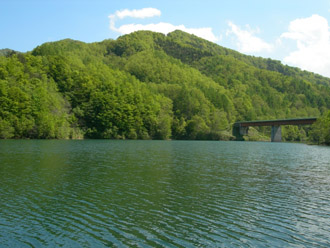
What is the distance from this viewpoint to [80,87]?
5404 inches

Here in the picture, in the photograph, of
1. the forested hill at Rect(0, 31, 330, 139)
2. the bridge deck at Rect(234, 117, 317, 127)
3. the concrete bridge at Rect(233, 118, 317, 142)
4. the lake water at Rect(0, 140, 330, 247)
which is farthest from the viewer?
the concrete bridge at Rect(233, 118, 317, 142)

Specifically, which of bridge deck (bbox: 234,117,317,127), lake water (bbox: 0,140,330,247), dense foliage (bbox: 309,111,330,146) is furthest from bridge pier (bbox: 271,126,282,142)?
lake water (bbox: 0,140,330,247)

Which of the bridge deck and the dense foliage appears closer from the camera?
the dense foliage

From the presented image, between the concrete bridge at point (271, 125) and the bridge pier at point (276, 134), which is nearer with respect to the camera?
the concrete bridge at point (271, 125)

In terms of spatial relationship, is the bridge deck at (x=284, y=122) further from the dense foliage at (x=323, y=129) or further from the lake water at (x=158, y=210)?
the lake water at (x=158, y=210)

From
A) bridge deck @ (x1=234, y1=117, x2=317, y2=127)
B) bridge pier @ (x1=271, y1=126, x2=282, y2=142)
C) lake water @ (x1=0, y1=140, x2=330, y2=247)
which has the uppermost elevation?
bridge deck @ (x1=234, y1=117, x2=317, y2=127)

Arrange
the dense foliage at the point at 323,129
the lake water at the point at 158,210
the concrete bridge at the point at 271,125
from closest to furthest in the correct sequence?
the lake water at the point at 158,210
the dense foliage at the point at 323,129
the concrete bridge at the point at 271,125

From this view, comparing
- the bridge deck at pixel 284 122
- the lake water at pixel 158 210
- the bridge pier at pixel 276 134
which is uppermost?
the bridge deck at pixel 284 122

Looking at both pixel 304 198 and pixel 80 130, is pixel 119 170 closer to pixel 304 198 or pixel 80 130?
pixel 304 198

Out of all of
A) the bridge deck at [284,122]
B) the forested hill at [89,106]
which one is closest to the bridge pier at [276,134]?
the bridge deck at [284,122]

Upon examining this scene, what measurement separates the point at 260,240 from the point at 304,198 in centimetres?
1115

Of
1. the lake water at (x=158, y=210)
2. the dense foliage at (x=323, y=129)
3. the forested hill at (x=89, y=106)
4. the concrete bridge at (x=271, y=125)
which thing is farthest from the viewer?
the concrete bridge at (x=271, y=125)

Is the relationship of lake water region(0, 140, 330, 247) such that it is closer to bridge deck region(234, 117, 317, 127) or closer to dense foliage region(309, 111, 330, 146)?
dense foliage region(309, 111, 330, 146)

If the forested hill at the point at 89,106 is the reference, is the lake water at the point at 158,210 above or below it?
below
